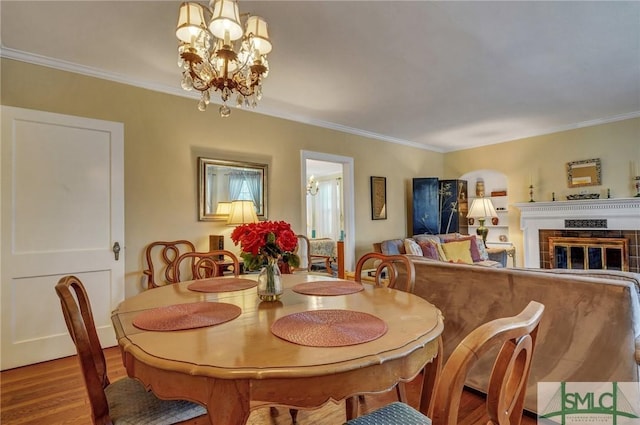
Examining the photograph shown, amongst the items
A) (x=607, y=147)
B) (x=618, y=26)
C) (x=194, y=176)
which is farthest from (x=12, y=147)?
(x=607, y=147)

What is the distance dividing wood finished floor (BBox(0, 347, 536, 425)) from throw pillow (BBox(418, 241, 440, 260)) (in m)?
2.40

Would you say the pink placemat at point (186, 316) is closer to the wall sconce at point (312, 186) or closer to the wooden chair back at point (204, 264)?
the wooden chair back at point (204, 264)

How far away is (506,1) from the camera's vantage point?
80.9 inches

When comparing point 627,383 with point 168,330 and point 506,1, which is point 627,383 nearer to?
point 168,330

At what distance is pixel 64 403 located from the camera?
6.64 feet

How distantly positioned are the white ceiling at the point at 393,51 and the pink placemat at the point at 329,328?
190 cm

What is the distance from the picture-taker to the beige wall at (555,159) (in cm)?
442

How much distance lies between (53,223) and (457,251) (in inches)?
179

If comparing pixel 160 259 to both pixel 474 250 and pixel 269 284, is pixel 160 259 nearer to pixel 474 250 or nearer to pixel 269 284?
pixel 269 284

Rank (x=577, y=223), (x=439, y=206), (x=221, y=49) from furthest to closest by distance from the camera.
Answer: (x=439, y=206) → (x=577, y=223) → (x=221, y=49)

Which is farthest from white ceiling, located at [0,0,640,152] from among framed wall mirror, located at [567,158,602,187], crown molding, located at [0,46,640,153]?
framed wall mirror, located at [567,158,602,187]

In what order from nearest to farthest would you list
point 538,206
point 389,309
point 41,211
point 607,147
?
point 389,309
point 41,211
point 607,147
point 538,206

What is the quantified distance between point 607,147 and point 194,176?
5520mm

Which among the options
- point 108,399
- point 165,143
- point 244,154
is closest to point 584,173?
point 244,154
